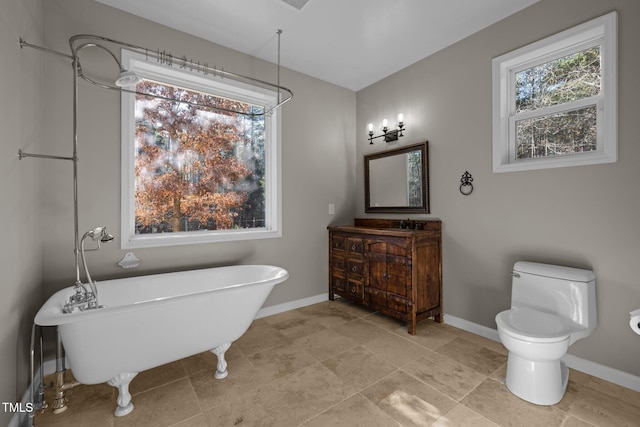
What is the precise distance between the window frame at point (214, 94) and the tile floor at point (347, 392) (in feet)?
3.21

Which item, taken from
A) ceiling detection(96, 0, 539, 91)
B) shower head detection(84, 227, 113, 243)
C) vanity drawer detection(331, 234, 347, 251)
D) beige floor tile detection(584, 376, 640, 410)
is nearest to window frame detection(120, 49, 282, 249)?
ceiling detection(96, 0, 539, 91)

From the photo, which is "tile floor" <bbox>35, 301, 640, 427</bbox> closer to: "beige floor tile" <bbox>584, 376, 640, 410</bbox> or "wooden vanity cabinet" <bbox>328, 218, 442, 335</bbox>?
"beige floor tile" <bbox>584, 376, 640, 410</bbox>

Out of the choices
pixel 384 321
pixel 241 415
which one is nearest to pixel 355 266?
pixel 384 321

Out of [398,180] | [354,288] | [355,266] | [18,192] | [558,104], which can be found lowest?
[354,288]

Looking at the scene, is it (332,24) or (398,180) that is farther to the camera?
(398,180)

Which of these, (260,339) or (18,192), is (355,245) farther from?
(18,192)

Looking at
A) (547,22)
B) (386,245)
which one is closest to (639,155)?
(547,22)

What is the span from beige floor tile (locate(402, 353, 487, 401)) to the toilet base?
23 cm

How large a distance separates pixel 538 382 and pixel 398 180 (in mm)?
2061

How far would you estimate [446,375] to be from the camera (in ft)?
6.30

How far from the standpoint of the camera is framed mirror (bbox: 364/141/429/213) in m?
2.94

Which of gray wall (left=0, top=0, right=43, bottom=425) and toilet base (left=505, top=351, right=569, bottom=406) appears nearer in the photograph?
gray wall (left=0, top=0, right=43, bottom=425)

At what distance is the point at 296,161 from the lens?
10.5 ft

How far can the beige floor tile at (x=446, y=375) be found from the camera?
178cm
